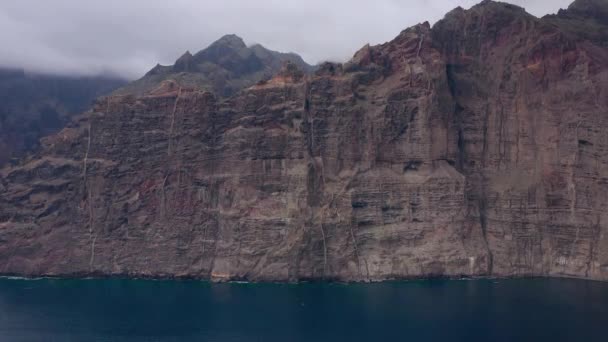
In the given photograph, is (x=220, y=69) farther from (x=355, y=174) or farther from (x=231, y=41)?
(x=355, y=174)

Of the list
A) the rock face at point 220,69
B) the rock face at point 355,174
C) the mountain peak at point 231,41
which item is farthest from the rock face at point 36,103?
the rock face at point 355,174

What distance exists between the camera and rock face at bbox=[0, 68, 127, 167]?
141 meters

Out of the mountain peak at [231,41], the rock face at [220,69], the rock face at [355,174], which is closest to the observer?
the rock face at [355,174]

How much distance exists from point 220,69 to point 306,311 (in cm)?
7805

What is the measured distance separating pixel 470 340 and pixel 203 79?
277 feet

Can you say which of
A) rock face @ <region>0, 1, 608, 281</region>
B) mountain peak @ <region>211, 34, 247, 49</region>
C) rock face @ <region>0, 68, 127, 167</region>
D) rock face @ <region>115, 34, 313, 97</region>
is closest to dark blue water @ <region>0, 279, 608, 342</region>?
rock face @ <region>0, 1, 608, 281</region>

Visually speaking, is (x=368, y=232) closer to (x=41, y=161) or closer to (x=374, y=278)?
(x=374, y=278)

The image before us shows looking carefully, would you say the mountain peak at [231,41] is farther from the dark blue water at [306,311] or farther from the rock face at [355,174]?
the dark blue water at [306,311]

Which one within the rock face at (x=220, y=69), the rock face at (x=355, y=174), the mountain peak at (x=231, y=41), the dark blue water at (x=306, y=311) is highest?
the mountain peak at (x=231, y=41)

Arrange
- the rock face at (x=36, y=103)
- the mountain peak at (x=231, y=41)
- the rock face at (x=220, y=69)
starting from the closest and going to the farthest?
1. the rock face at (x=220, y=69)
2. the rock face at (x=36, y=103)
3. the mountain peak at (x=231, y=41)

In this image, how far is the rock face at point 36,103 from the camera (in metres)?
141

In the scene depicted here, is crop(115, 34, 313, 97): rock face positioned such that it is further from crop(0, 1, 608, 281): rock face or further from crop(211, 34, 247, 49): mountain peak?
crop(0, 1, 608, 281): rock face

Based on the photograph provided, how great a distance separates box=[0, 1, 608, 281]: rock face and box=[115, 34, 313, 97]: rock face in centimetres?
2467

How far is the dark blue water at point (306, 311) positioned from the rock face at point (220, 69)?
46.5 meters
